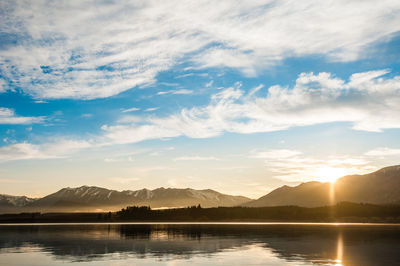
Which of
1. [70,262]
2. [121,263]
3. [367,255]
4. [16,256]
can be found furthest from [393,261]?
[16,256]

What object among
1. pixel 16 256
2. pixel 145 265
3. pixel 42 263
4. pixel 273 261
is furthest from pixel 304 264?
pixel 16 256

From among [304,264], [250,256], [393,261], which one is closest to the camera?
[304,264]

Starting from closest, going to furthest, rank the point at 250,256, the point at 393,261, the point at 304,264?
1. the point at 304,264
2. the point at 393,261
3. the point at 250,256

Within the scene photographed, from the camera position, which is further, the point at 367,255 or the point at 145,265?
the point at 367,255

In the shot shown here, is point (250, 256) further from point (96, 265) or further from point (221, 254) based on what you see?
point (96, 265)

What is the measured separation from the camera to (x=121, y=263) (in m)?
49.3

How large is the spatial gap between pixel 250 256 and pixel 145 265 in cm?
1690

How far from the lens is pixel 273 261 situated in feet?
167

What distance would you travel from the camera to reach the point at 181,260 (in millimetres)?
52469

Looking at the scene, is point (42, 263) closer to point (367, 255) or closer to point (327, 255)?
point (327, 255)

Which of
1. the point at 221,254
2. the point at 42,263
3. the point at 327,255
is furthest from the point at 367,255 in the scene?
the point at 42,263

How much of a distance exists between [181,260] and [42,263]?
17.9m

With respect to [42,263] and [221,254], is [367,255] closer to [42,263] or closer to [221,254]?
[221,254]

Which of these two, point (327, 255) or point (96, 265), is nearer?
point (96, 265)
